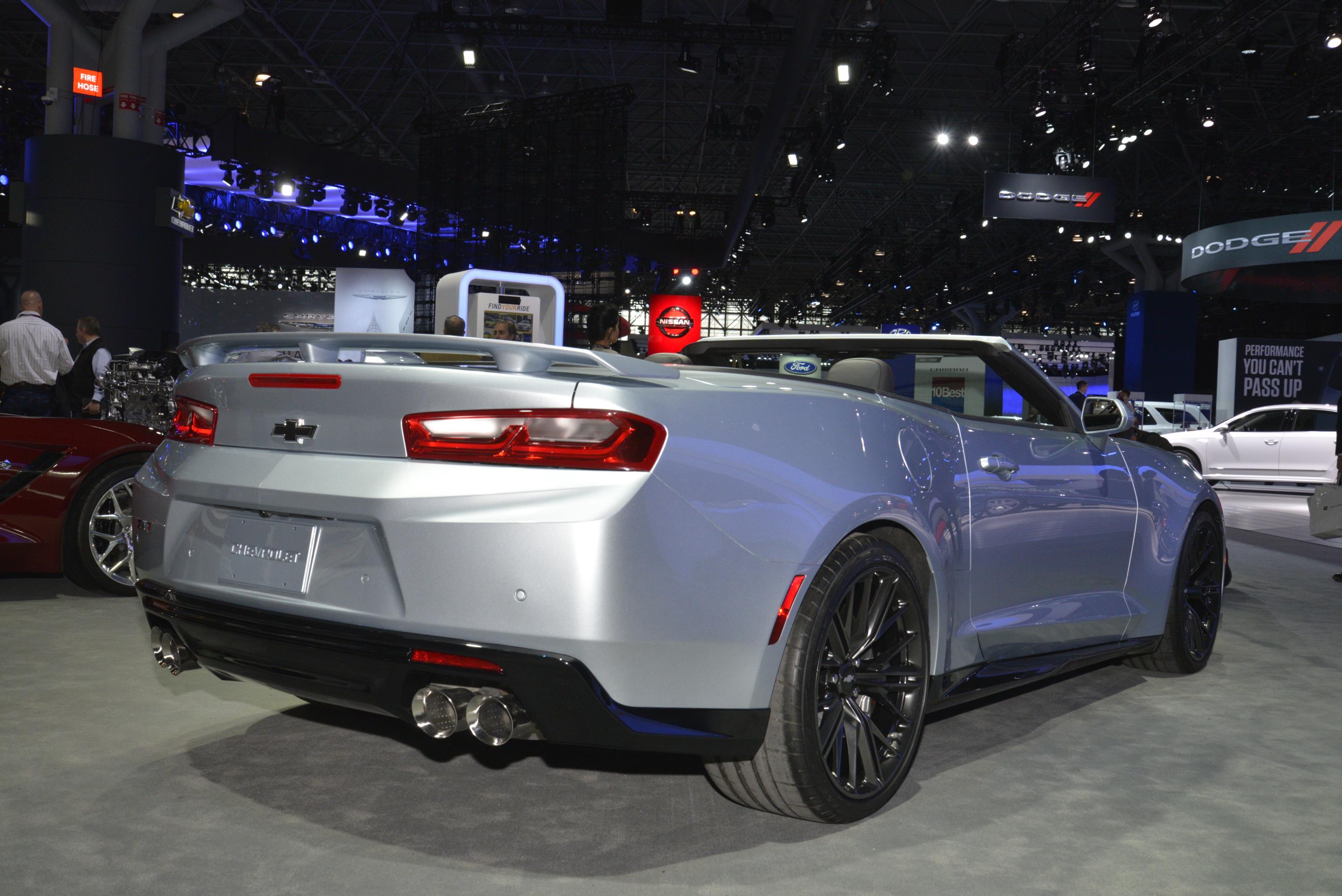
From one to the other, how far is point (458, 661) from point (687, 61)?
57.4 ft

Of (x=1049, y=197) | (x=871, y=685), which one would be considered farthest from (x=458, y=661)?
(x=1049, y=197)

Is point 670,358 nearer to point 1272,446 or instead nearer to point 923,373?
point 923,373

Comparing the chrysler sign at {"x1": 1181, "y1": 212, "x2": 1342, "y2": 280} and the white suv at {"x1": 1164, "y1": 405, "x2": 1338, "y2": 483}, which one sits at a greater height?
the chrysler sign at {"x1": 1181, "y1": 212, "x2": 1342, "y2": 280}

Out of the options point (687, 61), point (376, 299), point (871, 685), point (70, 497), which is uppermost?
point (687, 61)

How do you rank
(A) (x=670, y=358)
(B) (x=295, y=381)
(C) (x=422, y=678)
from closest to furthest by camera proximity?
(C) (x=422, y=678), (B) (x=295, y=381), (A) (x=670, y=358)

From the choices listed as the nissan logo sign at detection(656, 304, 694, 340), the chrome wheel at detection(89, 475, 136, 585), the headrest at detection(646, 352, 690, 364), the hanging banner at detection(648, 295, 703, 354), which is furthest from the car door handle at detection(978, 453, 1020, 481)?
the nissan logo sign at detection(656, 304, 694, 340)

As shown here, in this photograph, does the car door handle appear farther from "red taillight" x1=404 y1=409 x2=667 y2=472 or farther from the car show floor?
"red taillight" x1=404 y1=409 x2=667 y2=472

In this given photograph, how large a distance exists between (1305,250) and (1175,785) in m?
19.2

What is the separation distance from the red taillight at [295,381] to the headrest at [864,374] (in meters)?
1.43

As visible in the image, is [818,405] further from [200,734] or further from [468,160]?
[468,160]

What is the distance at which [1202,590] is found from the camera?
15.8 ft

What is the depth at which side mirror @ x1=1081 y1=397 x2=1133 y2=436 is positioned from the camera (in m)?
3.99

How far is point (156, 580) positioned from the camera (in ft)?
8.98

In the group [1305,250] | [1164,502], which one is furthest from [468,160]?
[1164,502]
